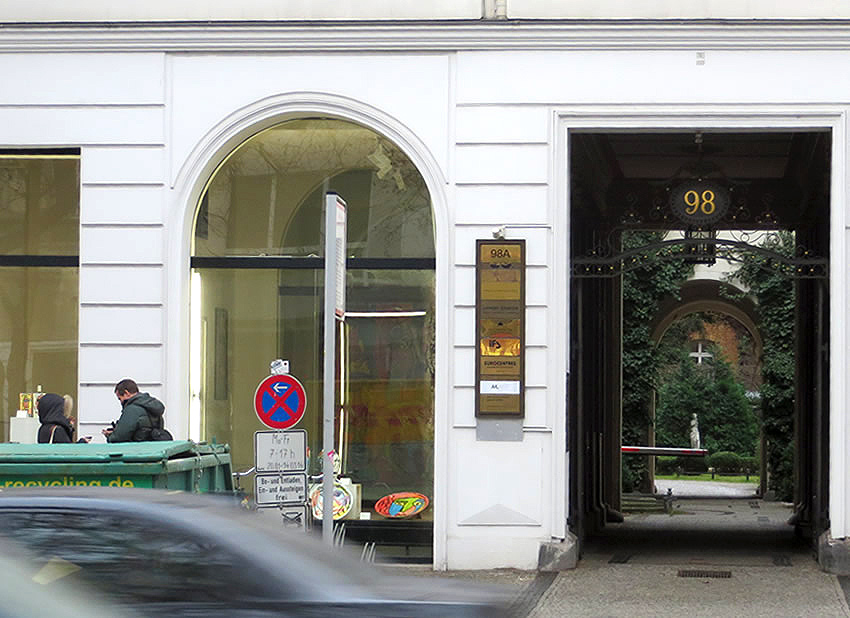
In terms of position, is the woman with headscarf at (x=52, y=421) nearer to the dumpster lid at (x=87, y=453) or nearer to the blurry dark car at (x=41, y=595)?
the dumpster lid at (x=87, y=453)

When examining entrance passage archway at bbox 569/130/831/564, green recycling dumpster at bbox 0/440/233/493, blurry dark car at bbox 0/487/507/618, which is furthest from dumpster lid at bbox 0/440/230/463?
entrance passage archway at bbox 569/130/831/564

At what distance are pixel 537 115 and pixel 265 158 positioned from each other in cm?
281

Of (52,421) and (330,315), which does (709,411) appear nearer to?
(52,421)

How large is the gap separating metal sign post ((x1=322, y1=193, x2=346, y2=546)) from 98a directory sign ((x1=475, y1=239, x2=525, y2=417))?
4.32 m

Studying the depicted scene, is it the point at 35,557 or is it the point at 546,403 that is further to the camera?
the point at 546,403

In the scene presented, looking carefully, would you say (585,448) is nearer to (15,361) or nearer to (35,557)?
(15,361)

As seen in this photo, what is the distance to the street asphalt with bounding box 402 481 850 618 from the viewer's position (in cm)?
1175

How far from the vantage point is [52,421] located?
13461 mm

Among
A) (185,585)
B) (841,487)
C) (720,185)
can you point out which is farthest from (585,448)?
(185,585)

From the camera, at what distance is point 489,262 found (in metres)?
13.8

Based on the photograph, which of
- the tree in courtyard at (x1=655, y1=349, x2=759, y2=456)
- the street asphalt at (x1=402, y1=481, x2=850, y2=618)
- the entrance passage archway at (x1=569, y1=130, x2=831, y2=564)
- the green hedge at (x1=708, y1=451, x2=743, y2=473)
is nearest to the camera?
the street asphalt at (x1=402, y1=481, x2=850, y2=618)

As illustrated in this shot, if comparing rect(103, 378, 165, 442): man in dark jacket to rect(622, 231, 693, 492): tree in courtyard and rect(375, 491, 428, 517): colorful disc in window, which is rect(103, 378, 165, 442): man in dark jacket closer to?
rect(375, 491, 428, 517): colorful disc in window

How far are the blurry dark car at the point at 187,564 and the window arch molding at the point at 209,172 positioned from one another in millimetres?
8651

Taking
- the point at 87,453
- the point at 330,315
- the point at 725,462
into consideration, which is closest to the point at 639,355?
the point at 725,462
